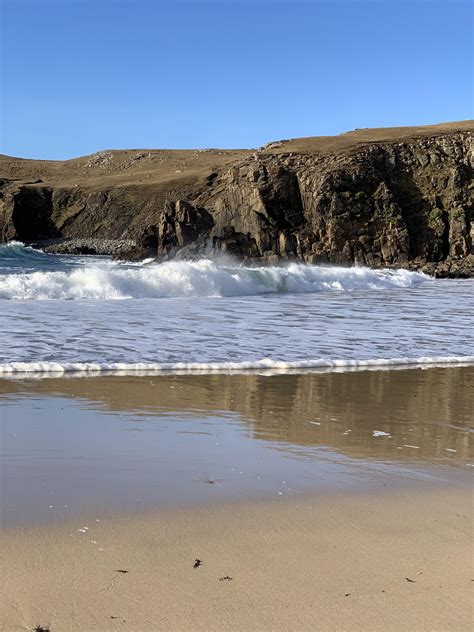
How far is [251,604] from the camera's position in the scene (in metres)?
2.84

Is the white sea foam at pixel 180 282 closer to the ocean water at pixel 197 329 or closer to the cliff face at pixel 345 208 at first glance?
the ocean water at pixel 197 329

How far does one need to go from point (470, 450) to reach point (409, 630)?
9.97ft

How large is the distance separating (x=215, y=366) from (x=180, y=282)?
16.3 metres

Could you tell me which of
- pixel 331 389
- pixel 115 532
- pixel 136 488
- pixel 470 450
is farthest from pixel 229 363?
pixel 115 532

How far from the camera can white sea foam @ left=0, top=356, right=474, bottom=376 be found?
861 centimetres

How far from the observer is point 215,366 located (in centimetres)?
916

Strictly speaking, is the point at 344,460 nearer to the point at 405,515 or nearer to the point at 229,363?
the point at 405,515

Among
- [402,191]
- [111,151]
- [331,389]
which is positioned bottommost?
[331,389]

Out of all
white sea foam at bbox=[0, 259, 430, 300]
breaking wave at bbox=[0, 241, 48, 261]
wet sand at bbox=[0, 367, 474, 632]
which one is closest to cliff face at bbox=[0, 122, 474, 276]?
white sea foam at bbox=[0, 259, 430, 300]

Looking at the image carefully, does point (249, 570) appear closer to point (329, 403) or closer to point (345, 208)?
point (329, 403)

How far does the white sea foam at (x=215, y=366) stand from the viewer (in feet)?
28.2

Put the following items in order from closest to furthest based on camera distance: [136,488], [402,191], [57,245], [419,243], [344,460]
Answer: [136,488] < [344,460] < [419,243] < [402,191] < [57,245]

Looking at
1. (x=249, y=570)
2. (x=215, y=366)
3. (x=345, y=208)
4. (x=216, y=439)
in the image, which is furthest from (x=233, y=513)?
(x=345, y=208)

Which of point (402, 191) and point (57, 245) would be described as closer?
point (402, 191)
